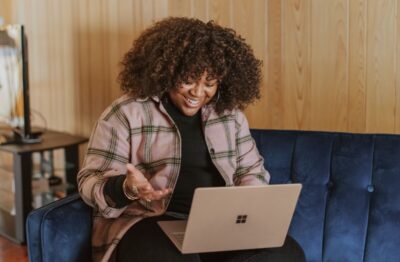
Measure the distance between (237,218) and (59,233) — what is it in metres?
0.50

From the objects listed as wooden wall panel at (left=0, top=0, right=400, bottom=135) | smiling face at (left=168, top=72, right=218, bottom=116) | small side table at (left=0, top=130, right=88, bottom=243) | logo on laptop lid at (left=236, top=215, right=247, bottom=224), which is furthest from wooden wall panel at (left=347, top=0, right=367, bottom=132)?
small side table at (left=0, top=130, right=88, bottom=243)

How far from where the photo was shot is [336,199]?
1.71 meters

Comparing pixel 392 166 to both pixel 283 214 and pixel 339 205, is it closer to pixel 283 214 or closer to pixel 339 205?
pixel 339 205

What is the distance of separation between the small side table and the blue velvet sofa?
3.63 feet

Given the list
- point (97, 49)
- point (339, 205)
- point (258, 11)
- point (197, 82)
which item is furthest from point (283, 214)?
point (97, 49)

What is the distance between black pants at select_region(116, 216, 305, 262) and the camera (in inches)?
56.4

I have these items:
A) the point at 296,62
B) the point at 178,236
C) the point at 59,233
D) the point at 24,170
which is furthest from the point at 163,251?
the point at 24,170

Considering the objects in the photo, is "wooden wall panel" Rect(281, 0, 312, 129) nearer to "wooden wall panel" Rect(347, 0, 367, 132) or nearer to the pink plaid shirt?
"wooden wall panel" Rect(347, 0, 367, 132)

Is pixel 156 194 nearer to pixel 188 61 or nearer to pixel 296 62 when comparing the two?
pixel 188 61

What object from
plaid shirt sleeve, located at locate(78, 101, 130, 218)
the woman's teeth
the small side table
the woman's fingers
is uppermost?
the woman's teeth

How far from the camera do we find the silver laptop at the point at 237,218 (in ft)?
4.29

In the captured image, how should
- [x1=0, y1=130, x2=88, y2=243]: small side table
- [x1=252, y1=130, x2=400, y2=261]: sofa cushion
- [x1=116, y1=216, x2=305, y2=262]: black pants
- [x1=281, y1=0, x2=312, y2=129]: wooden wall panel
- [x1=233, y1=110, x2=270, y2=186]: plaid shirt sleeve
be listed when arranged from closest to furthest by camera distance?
[x1=116, y1=216, x2=305, y2=262]: black pants
[x1=252, y1=130, x2=400, y2=261]: sofa cushion
[x1=233, y1=110, x2=270, y2=186]: plaid shirt sleeve
[x1=281, y1=0, x2=312, y2=129]: wooden wall panel
[x1=0, y1=130, x2=88, y2=243]: small side table

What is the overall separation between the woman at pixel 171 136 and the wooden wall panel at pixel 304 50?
A: 35 centimetres

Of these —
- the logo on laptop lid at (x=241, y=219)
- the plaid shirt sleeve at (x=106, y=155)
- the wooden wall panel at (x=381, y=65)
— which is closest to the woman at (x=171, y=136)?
the plaid shirt sleeve at (x=106, y=155)
